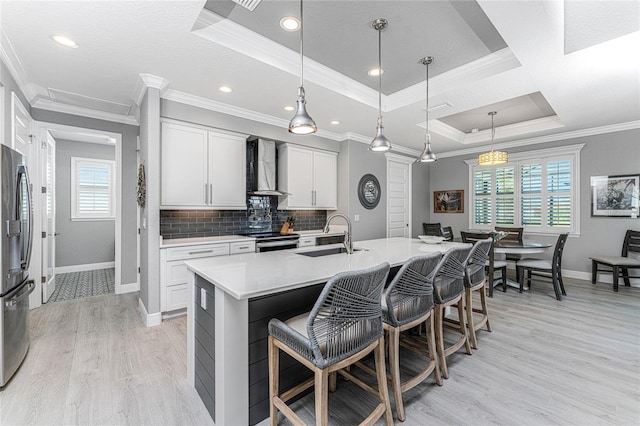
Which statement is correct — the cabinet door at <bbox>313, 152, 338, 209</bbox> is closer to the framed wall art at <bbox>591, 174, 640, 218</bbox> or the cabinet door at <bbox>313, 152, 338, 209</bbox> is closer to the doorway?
the doorway

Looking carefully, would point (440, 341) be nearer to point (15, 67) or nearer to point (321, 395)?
point (321, 395)

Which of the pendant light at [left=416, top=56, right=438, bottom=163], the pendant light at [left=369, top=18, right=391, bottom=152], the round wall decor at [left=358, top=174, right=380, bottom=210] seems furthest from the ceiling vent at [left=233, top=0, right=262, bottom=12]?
the round wall decor at [left=358, top=174, right=380, bottom=210]

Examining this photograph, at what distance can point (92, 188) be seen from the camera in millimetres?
6012

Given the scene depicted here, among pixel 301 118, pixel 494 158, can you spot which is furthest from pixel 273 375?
pixel 494 158

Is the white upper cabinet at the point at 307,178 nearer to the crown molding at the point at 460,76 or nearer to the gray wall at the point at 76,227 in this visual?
the crown molding at the point at 460,76

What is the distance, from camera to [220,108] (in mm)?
3850

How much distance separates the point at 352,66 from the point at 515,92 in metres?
2.00

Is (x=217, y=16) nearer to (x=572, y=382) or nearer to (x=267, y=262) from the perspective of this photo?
(x=267, y=262)

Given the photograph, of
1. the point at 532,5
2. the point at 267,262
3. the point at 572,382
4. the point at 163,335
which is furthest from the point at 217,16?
the point at 572,382

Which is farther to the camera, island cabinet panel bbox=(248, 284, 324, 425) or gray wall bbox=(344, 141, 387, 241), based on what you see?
gray wall bbox=(344, 141, 387, 241)

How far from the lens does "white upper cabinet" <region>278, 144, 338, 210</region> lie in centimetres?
473

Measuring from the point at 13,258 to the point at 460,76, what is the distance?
4.47 meters

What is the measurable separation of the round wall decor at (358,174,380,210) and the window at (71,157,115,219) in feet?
17.6

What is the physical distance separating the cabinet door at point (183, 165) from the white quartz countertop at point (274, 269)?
1751mm
